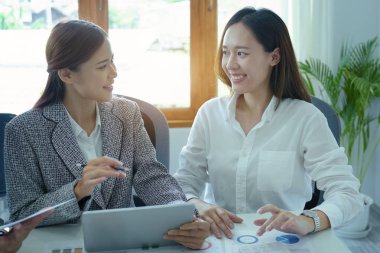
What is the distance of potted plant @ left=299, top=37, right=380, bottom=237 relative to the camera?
294cm

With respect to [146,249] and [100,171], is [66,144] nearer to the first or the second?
[100,171]

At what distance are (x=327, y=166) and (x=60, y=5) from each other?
2411 mm

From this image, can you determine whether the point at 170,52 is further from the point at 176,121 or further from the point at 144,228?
the point at 144,228

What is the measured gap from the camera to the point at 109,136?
1598mm

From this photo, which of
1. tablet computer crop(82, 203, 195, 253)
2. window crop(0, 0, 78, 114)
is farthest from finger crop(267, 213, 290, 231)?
window crop(0, 0, 78, 114)

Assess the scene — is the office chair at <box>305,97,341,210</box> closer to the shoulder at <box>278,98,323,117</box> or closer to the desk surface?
the shoulder at <box>278,98,323,117</box>

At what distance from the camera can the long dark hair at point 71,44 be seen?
1501 millimetres

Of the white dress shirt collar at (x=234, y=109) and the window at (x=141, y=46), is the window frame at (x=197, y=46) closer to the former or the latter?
the window at (x=141, y=46)

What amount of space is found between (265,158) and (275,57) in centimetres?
37

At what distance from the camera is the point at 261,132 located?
1683 mm

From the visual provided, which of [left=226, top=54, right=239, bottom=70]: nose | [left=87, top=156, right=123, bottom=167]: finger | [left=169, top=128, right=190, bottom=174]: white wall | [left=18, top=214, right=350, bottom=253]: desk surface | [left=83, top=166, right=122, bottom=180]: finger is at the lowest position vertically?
[left=169, top=128, right=190, bottom=174]: white wall

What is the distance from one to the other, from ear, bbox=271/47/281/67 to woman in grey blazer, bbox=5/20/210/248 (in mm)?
521

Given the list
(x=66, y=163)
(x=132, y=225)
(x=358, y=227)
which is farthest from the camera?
(x=358, y=227)

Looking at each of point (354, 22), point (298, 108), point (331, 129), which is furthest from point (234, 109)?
point (354, 22)
